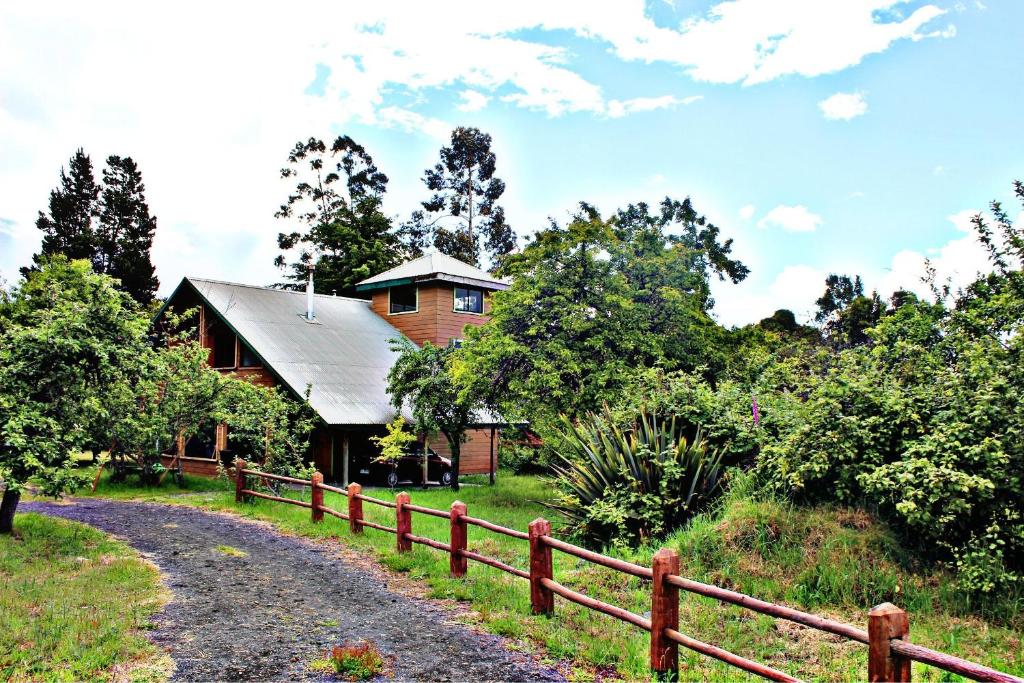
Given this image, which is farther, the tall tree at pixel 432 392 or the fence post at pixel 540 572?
the tall tree at pixel 432 392

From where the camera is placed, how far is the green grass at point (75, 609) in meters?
5.96

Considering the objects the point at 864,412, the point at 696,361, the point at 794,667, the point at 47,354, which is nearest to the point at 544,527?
the point at 794,667

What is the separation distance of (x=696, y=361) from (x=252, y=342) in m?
12.4

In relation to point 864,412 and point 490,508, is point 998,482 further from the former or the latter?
point 490,508

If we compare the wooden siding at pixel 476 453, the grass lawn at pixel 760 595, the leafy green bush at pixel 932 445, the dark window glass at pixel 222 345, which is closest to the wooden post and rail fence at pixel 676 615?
the grass lawn at pixel 760 595

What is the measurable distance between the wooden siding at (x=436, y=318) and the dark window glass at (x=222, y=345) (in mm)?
6203

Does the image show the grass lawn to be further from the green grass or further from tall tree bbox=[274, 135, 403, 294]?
tall tree bbox=[274, 135, 403, 294]

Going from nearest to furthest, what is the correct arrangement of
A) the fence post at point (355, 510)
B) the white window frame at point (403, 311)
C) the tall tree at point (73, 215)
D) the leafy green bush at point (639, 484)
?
the leafy green bush at point (639, 484) → the fence post at point (355, 510) → the white window frame at point (403, 311) → the tall tree at point (73, 215)

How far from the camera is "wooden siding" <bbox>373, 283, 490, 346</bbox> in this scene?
88.5 feet

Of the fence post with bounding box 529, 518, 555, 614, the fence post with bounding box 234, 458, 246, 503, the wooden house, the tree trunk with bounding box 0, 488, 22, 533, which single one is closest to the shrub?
the fence post with bounding box 529, 518, 555, 614

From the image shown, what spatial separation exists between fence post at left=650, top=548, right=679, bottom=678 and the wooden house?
46.5ft

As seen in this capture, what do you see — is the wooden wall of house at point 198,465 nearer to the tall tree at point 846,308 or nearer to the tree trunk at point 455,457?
the tree trunk at point 455,457

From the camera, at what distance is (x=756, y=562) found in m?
8.42

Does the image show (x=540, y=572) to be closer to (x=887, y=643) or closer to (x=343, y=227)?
(x=887, y=643)
